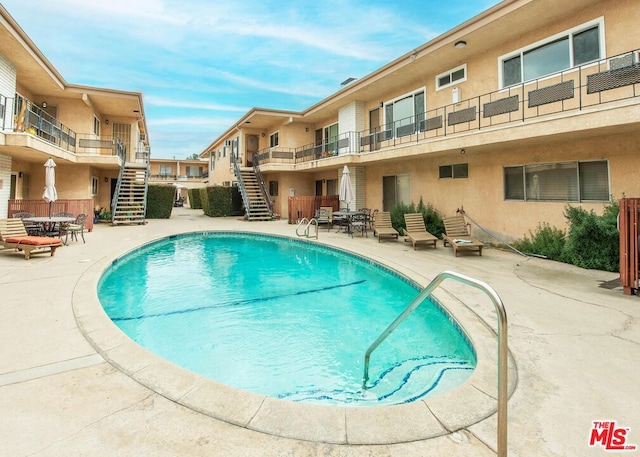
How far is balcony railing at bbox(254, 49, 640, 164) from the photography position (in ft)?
25.8

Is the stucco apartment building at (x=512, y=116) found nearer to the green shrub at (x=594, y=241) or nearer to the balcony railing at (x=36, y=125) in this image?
the green shrub at (x=594, y=241)

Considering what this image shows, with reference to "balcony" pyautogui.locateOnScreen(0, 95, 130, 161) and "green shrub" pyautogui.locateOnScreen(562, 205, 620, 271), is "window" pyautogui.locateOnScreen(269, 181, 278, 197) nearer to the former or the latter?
"balcony" pyautogui.locateOnScreen(0, 95, 130, 161)

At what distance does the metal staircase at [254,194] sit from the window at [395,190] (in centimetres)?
827

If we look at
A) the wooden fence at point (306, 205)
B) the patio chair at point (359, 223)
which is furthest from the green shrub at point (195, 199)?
the patio chair at point (359, 223)

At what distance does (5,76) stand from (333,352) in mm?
15846

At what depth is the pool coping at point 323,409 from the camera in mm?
2504

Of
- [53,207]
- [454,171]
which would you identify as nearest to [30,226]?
[53,207]

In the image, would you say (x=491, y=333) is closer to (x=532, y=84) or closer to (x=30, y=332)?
(x=30, y=332)

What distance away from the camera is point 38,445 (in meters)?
2.30

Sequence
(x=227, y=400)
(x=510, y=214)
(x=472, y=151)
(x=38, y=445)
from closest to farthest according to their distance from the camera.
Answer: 1. (x=38, y=445)
2. (x=227, y=400)
3. (x=510, y=214)
4. (x=472, y=151)

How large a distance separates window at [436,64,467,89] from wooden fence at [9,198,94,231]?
628 inches

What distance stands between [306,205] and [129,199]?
10.5 metres

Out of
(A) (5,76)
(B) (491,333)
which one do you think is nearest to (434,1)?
(A) (5,76)

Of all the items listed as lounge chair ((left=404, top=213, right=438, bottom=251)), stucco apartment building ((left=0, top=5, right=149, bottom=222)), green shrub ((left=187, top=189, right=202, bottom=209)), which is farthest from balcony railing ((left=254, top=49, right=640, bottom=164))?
green shrub ((left=187, top=189, right=202, bottom=209))
